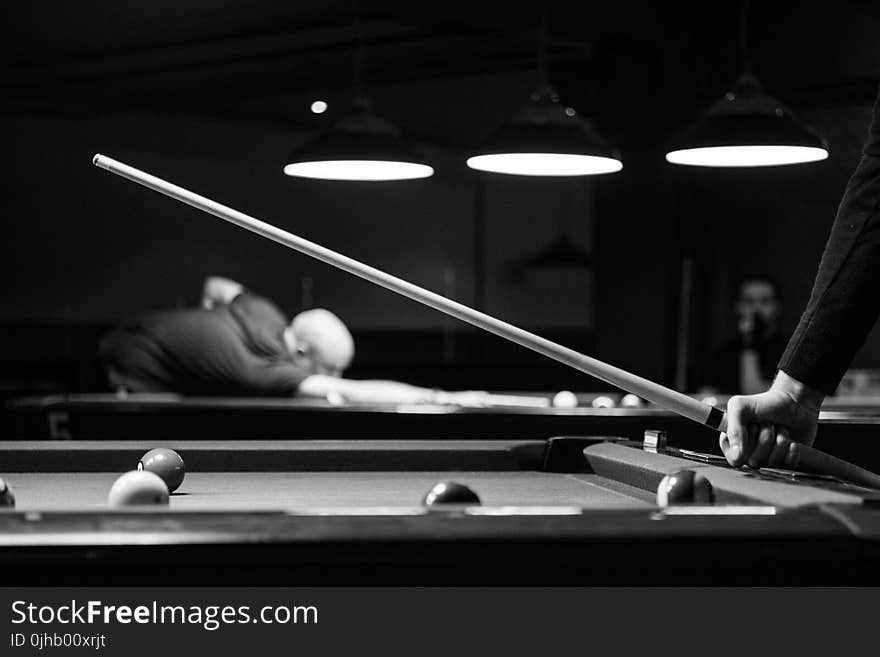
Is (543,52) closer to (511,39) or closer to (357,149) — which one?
(357,149)

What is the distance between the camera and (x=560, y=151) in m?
3.66

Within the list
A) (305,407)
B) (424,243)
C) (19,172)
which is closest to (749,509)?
(305,407)

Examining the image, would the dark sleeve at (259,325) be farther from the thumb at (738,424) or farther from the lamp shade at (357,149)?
the thumb at (738,424)

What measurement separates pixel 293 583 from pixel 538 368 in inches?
267

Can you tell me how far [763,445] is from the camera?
2035 millimetres

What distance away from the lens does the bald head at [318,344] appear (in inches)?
244

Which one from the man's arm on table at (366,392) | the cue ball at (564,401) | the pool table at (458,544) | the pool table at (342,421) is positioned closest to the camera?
the pool table at (458,544)

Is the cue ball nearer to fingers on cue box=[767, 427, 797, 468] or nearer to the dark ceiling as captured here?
the dark ceiling

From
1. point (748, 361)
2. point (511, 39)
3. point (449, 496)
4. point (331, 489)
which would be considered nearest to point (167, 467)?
point (331, 489)

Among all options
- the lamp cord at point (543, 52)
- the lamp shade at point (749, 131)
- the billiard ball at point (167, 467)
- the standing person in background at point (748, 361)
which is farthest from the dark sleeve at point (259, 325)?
the billiard ball at point (167, 467)

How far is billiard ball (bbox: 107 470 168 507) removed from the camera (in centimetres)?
176

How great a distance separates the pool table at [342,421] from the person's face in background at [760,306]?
153 inches

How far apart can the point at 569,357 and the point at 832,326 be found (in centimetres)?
45
